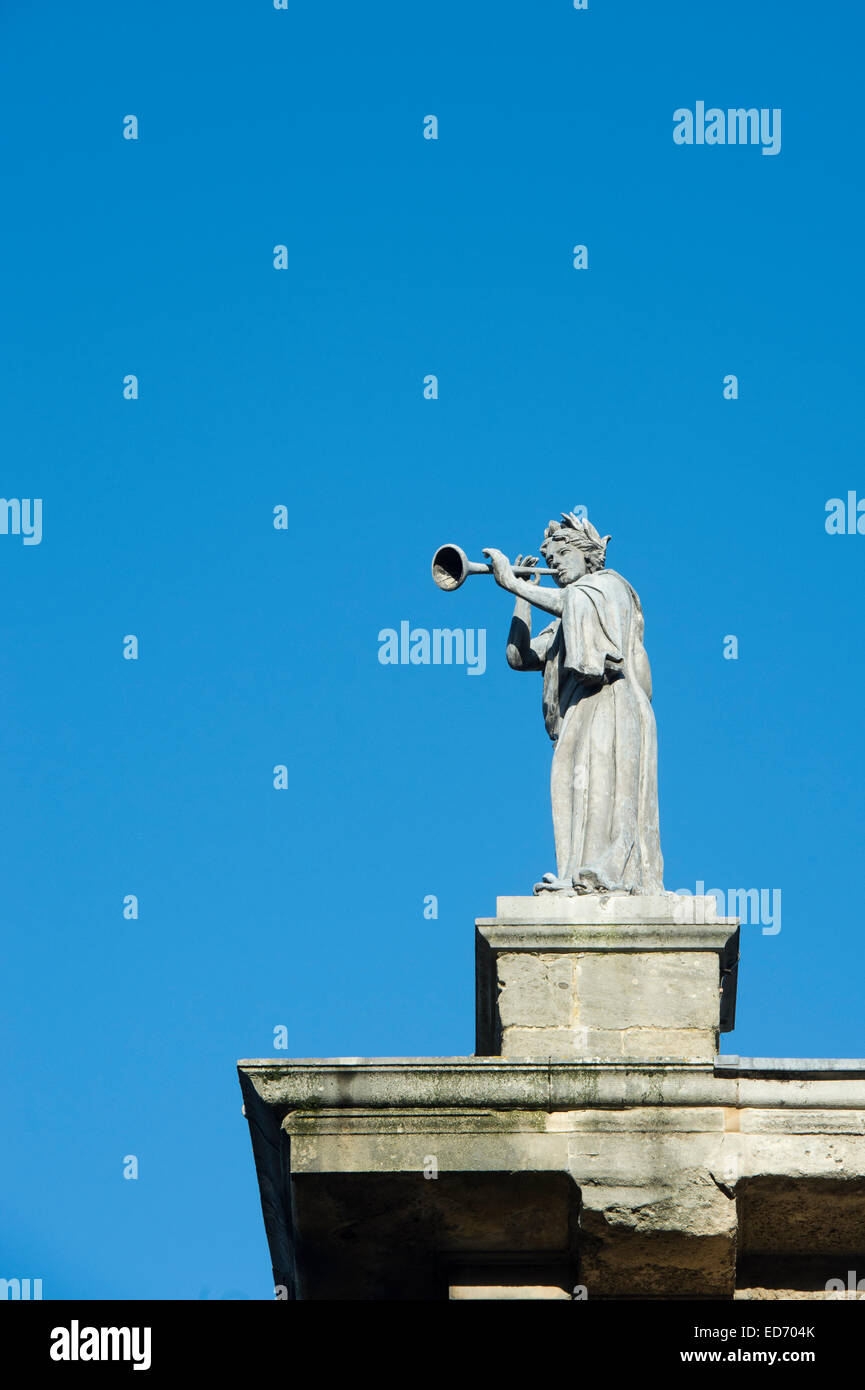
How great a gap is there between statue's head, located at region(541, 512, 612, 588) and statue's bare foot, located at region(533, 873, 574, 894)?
2.09 m

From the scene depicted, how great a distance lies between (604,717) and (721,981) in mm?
1696

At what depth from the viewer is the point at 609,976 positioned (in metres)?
13.8

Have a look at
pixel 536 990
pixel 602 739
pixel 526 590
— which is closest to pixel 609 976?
pixel 536 990

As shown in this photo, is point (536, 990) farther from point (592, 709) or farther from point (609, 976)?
point (592, 709)

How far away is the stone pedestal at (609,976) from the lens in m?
13.7

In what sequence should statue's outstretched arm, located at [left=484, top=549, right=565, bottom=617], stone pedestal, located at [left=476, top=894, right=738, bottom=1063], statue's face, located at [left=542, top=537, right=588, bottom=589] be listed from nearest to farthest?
1. stone pedestal, located at [left=476, top=894, right=738, bottom=1063]
2. statue's outstretched arm, located at [left=484, top=549, right=565, bottom=617]
3. statue's face, located at [left=542, top=537, right=588, bottom=589]

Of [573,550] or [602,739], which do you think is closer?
[602,739]

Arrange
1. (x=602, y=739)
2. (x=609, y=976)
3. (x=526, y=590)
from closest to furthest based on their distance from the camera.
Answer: (x=609, y=976), (x=602, y=739), (x=526, y=590)

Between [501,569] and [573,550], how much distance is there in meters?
0.48

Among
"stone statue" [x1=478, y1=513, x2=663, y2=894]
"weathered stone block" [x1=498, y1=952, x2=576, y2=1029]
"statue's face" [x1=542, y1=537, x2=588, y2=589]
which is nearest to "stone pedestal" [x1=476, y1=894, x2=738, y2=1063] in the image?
"weathered stone block" [x1=498, y1=952, x2=576, y2=1029]

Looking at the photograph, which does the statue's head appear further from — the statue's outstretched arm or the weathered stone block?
the weathered stone block

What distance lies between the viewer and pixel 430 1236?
13234mm

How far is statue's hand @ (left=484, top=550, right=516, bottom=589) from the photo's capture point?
15.5 metres
